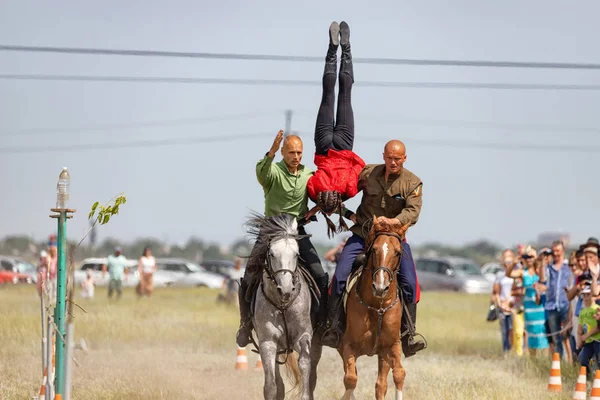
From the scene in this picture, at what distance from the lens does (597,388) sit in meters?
13.0

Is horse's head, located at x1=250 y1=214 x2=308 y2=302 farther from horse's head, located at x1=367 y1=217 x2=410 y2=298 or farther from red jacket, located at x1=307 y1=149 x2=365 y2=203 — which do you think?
horse's head, located at x1=367 y1=217 x2=410 y2=298

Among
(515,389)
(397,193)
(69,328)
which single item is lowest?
(515,389)

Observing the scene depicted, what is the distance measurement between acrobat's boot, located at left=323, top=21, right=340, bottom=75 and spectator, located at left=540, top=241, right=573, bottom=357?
683 centimetres

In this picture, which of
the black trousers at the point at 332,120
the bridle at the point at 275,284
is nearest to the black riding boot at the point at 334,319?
the bridle at the point at 275,284

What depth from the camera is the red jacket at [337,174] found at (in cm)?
1202

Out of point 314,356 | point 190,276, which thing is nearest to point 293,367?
point 314,356

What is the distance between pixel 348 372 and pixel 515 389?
419cm

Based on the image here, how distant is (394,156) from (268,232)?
1598 mm

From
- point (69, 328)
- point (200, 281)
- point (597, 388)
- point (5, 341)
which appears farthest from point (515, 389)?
point (200, 281)

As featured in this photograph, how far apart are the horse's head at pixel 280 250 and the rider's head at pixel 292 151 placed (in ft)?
1.95

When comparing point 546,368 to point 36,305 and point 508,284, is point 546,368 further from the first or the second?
point 36,305

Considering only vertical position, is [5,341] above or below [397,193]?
below

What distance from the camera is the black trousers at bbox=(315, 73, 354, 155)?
12.6 metres

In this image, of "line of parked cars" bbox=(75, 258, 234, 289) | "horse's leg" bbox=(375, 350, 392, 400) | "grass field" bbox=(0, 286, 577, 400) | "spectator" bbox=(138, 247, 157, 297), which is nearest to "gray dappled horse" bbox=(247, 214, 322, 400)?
"horse's leg" bbox=(375, 350, 392, 400)
